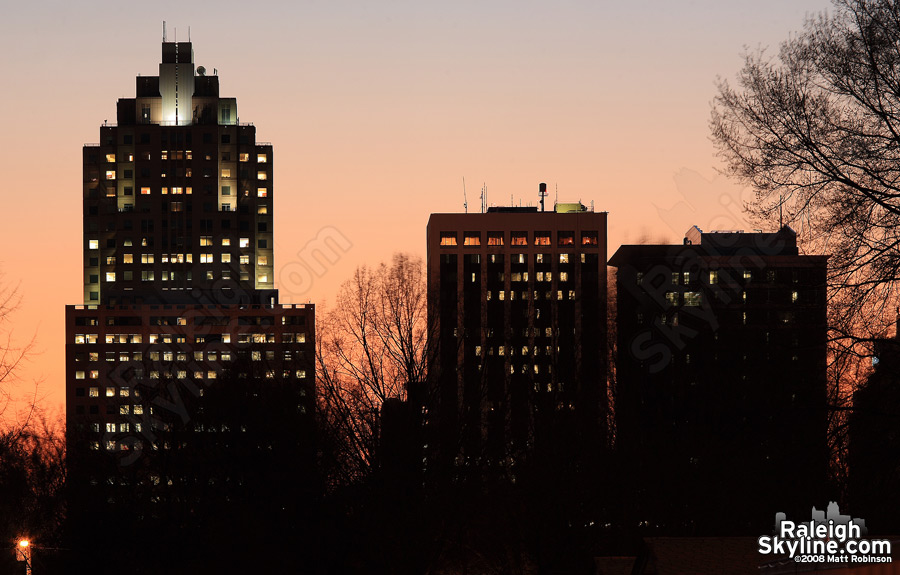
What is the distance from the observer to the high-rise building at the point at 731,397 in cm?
1670

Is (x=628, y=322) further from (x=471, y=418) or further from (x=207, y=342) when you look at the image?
→ (x=207, y=342)

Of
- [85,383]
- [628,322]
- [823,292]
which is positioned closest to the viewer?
[823,292]

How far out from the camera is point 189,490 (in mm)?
53812

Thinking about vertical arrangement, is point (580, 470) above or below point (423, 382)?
below

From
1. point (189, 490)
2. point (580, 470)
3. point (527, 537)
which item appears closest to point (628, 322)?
point (580, 470)

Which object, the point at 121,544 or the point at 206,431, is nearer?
the point at 121,544

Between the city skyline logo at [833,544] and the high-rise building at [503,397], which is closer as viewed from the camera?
the city skyline logo at [833,544]

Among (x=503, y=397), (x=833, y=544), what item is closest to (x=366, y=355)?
(x=503, y=397)

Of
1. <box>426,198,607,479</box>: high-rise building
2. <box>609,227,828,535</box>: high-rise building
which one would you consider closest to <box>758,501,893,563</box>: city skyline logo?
<box>609,227,828,535</box>: high-rise building

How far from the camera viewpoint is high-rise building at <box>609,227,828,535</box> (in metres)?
16.7

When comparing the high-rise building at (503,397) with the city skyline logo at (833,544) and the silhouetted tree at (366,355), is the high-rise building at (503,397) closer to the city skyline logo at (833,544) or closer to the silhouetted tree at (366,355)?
the silhouetted tree at (366,355)

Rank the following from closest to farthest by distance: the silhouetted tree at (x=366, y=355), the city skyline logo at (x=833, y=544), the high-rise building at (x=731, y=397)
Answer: the high-rise building at (x=731, y=397) → the city skyline logo at (x=833, y=544) → the silhouetted tree at (x=366, y=355)

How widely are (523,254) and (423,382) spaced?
14543 centimetres

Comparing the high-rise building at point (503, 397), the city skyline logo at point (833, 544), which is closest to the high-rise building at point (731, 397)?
the city skyline logo at point (833, 544)
